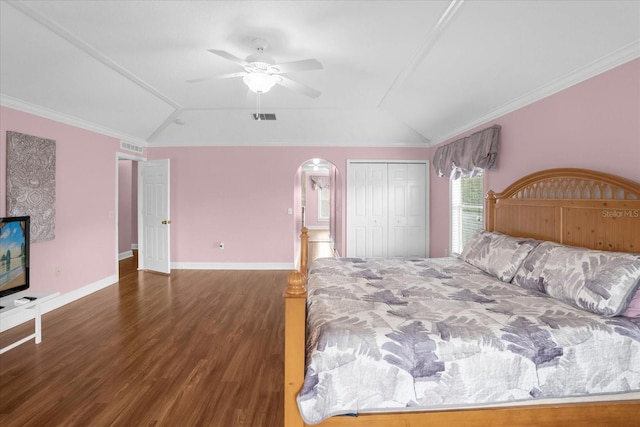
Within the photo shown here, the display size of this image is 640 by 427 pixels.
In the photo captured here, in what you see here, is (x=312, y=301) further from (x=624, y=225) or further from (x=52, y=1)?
(x=52, y=1)

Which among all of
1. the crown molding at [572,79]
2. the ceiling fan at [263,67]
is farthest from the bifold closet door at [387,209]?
the ceiling fan at [263,67]

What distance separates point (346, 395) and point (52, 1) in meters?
3.25

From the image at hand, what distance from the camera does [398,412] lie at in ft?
4.92

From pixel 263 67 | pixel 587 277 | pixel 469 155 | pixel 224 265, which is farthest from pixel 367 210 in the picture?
pixel 587 277

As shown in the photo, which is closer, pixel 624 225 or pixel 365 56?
pixel 624 225

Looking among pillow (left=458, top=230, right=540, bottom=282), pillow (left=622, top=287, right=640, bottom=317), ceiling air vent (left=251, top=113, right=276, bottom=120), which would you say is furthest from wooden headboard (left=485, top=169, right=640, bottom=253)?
ceiling air vent (left=251, top=113, right=276, bottom=120)

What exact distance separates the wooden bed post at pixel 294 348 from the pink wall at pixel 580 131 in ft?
8.08

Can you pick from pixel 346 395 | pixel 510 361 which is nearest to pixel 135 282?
pixel 346 395

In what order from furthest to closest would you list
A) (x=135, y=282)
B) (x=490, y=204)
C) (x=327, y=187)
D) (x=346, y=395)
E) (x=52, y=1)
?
(x=327, y=187), (x=135, y=282), (x=490, y=204), (x=52, y=1), (x=346, y=395)

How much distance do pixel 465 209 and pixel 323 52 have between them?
10.2 feet

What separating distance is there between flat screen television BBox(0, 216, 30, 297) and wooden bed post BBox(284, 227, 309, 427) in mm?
2775

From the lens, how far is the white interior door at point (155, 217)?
5359 millimetres

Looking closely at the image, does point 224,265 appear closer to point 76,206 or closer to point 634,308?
point 76,206

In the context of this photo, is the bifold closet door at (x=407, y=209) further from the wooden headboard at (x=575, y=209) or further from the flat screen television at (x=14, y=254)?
the flat screen television at (x=14, y=254)
